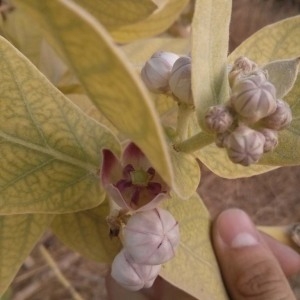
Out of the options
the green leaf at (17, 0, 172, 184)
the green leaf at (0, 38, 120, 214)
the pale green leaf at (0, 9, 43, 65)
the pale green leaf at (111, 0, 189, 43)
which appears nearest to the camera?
the green leaf at (17, 0, 172, 184)

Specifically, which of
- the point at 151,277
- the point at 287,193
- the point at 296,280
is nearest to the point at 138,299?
the point at 151,277

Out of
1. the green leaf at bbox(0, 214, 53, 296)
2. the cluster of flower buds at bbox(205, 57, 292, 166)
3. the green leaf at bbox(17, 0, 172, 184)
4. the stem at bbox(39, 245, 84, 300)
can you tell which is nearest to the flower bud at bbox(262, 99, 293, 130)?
the cluster of flower buds at bbox(205, 57, 292, 166)

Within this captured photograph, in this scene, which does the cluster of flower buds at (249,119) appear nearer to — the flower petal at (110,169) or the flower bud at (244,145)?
the flower bud at (244,145)

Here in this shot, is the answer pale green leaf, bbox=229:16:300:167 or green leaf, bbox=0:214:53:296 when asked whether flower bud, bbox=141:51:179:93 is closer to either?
pale green leaf, bbox=229:16:300:167

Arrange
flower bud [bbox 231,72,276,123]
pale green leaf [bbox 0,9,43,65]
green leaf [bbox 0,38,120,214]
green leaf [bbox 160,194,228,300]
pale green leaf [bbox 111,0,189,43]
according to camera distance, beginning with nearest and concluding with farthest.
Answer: flower bud [bbox 231,72,276,123] → green leaf [bbox 0,38,120,214] → green leaf [bbox 160,194,228,300] → pale green leaf [bbox 111,0,189,43] → pale green leaf [bbox 0,9,43,65]

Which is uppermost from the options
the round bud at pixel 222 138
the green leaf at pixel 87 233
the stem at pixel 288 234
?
the round bud at pixel 222 138

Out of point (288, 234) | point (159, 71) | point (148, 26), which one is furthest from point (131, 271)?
point (288, 234)

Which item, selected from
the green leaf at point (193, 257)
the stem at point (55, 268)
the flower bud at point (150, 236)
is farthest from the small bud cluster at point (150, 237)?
the stem at point (55, 268)
